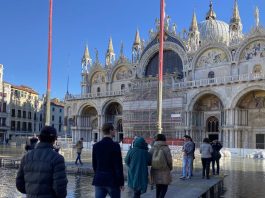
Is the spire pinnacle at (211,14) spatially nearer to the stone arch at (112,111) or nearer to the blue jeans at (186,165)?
the stone arch at (112,111)

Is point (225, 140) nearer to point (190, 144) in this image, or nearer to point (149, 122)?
point (149, 122)

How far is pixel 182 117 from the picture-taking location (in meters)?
41.5

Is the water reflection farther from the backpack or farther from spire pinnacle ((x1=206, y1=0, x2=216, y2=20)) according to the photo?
spire pinnacle ((x1=206, y1=0, x2=216, y2=20))

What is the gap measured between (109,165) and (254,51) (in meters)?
35.6

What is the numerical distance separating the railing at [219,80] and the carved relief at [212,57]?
10.6 feet

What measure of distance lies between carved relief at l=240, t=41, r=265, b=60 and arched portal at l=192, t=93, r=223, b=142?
5344 millimetres

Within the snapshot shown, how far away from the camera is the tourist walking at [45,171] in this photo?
4.22 metres

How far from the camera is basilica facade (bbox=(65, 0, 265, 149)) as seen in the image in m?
38.0

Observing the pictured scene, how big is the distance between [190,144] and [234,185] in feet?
6.72

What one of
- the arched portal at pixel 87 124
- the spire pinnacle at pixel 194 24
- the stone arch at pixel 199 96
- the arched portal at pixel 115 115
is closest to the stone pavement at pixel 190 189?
the stone arch at pixel 199 96

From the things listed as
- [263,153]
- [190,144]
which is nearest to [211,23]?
[263,153]

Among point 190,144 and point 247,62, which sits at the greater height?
point 247,62

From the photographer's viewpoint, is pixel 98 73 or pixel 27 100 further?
pixel 27 100

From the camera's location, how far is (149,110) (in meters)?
44.7
